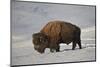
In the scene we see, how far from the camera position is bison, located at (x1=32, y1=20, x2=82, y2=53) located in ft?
8.29

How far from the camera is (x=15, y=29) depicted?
94.5 inches

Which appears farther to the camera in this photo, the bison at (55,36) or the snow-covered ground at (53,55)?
the bison at (55,36)

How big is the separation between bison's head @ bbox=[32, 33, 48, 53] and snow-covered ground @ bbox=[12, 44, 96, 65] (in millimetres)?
55

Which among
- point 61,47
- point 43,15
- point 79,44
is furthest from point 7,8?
point 79,44

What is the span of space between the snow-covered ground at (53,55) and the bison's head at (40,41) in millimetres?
55

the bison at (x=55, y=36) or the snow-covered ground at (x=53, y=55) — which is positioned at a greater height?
the bison at (x=55, y=36)

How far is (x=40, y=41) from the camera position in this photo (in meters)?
2.54

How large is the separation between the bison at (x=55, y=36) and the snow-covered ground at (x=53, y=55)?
0.06 metres

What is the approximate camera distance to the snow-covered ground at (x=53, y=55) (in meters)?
2.42

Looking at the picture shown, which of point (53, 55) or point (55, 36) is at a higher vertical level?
point (55, 36)

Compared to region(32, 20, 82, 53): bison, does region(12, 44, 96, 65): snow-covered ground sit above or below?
below

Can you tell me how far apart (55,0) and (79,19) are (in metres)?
0.44

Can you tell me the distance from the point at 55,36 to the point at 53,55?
26cm

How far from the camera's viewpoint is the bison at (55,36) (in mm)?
2525
